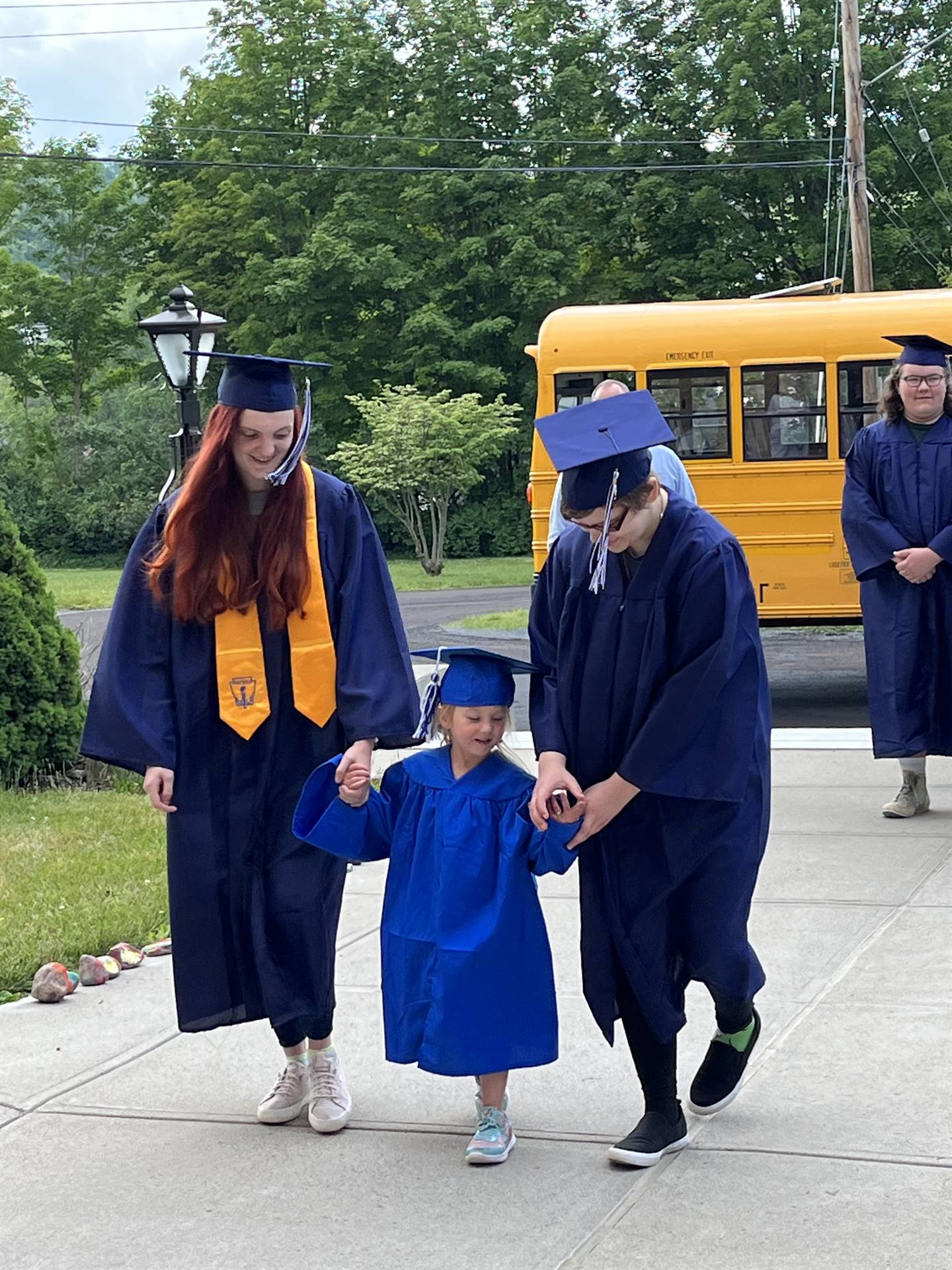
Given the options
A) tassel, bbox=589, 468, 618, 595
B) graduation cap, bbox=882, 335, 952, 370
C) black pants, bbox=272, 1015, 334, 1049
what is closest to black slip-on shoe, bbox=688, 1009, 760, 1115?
black pants, bbox=272, 1015, 334, 1049

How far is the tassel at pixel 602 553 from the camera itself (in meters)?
3.26

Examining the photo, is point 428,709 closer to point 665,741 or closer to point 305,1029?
point 665,741

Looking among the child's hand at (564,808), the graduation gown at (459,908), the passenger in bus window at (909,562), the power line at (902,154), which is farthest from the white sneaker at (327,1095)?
the power line at (902,154)

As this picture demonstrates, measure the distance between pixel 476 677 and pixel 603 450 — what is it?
670mm

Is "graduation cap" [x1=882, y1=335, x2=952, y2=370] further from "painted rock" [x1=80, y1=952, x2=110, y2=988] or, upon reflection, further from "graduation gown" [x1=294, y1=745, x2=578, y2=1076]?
"painted rock" [x1=80, y1=952, x2=110, y2=988]

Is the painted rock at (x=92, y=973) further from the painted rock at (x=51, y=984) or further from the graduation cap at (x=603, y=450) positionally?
the graduation cap at (x=603, y=450)

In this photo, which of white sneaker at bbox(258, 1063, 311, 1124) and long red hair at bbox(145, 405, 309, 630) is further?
white sneaker at bbox(258, 1063, 311, 1124)

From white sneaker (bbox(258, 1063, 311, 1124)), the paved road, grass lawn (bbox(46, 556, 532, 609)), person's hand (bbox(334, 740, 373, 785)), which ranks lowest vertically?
grass lawn (bbox(46, 556, 532, 609))

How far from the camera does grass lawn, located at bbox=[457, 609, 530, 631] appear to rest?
717 inches

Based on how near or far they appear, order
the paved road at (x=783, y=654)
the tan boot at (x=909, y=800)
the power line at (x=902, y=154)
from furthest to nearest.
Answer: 1. the power line at (x=902, y=154)
2. the paved road at (x=783, y=654)
3. the tan boot at (x=909, y=800)

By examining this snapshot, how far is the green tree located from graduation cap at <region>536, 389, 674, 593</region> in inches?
1051

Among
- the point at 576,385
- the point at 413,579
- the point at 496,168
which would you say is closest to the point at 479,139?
the point at 496,168

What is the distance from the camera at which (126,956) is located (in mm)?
5516

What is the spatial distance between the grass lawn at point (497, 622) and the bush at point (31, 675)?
9.04 metres
